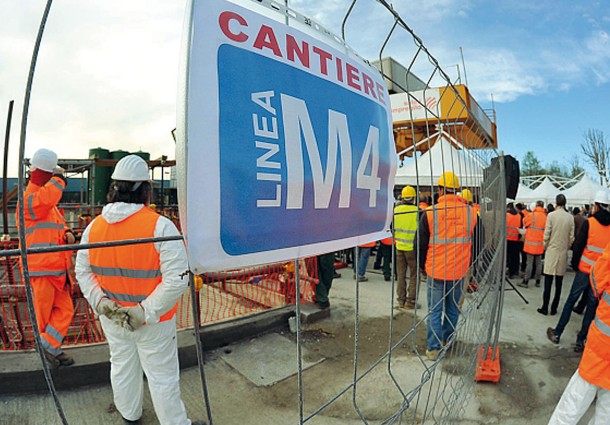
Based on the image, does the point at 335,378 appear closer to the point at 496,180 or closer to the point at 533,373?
the point at 533,373

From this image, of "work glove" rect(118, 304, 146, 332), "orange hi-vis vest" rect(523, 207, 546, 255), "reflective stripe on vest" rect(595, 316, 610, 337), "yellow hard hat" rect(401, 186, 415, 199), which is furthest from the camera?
"orange hi-vis vest" rect(523, 207, 546, 255)

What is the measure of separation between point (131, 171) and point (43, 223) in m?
1.34

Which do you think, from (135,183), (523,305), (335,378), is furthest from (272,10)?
(523,305)

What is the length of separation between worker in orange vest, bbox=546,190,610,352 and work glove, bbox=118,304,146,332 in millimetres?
4556

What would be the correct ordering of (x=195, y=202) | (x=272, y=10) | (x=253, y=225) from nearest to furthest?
(x=195, y=202), (x=253, y=225), (x=272, y=10)

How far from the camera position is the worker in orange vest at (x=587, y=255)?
4.34 m

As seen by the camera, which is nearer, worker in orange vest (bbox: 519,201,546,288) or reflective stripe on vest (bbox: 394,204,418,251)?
reflective stripe on vest (bbox: 394,204,418,251)

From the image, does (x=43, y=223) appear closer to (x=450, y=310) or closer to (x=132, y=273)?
(x=132, y=273)

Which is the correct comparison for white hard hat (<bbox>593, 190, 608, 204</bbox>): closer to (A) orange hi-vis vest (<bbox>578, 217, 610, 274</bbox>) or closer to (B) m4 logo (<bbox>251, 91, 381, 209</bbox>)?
(A) orange hi-vis vest (<bbox>578, 217, 610, 274</bbox>)

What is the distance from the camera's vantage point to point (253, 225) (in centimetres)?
82

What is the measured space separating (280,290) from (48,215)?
3.05 meters

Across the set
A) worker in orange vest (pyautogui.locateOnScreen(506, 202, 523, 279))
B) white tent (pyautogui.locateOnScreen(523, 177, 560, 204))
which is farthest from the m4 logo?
white tent (pyautogui.locateOnScreen(523, 177, 560, 204))

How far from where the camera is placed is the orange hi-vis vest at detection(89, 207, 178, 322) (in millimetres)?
2258

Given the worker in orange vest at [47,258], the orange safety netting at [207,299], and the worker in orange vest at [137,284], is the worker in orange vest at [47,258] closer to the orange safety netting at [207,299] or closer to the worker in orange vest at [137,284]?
the orange safety netting at [207,299]
